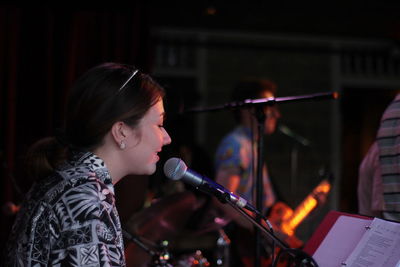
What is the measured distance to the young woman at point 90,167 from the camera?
133 cm

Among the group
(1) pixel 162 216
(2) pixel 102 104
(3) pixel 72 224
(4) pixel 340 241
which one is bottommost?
(1) pixel 162 216

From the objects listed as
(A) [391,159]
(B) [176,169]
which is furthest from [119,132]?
(A) [391,159]

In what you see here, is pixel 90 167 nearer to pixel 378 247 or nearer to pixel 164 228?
pixel 378 247

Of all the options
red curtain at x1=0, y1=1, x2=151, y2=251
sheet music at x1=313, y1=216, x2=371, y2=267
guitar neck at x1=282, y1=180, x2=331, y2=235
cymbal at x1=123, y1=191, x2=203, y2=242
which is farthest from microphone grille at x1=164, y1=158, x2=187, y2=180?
red curtain at x1=0, y1=1, x2=151, y2=251

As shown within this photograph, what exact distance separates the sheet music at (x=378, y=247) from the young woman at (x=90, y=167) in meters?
0.65

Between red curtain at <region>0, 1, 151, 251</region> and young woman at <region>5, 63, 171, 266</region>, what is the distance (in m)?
1.92

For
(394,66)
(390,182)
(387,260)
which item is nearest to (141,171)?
(387,260)

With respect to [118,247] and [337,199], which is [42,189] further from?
[337,199]

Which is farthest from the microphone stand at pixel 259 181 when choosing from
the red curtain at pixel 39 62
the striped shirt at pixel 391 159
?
the red curtain at pixel 39 62

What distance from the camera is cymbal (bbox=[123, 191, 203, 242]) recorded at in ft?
7.56

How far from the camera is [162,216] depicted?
7.74ft

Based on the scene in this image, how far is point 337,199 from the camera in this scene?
6.25 m

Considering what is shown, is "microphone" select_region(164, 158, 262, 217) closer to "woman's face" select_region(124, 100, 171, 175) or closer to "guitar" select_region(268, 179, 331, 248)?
"woman's face" select_region(124, 100, 171, 175)

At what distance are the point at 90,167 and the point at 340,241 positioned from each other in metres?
0.77
